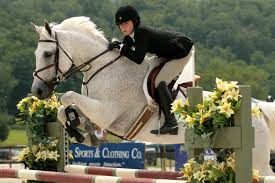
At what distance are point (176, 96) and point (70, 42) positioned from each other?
1.20m

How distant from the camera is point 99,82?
6887 millimetres

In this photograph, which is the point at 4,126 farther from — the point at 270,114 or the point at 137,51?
the point at 270,114

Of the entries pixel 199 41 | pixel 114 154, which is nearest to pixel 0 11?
pixel 199 41

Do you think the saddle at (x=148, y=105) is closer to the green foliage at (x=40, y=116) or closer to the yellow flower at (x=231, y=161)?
the green foliage at (x=40, y=116)

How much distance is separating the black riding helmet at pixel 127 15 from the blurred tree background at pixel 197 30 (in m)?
57.3

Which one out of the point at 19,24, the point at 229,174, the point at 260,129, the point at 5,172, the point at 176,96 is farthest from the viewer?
the point at 19,24

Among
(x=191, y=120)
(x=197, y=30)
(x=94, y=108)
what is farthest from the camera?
(x=197, y=30)

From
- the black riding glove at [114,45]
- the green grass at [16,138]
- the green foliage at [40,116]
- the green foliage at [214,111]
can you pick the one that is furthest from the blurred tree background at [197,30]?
the green foliage at [214,111]

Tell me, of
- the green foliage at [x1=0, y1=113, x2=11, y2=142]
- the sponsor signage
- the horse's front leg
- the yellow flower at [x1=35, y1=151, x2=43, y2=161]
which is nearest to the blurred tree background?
the green foliage at [x1=0, y1=113, x2=11, y2=142]

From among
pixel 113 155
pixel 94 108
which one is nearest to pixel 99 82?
pixel 94 108

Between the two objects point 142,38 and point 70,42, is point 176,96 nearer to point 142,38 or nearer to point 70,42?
point 142,38

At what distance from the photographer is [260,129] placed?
6387 mm

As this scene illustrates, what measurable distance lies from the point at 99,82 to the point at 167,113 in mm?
739

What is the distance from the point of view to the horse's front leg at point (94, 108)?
657 cm
